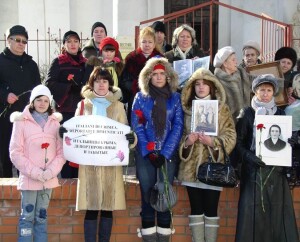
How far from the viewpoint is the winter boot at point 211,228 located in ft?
17.4

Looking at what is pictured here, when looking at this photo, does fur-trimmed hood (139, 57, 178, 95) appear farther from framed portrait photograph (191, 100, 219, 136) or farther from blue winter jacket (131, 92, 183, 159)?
framed portrait photograph (191, 100, 219, 136)

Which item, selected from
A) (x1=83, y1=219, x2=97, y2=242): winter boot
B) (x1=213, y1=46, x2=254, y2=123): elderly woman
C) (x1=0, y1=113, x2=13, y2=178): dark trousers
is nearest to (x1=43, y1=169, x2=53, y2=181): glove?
(x1=83, y1=219, x2=97, y2=242): winter boot

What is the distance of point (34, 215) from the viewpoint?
5.21 meters

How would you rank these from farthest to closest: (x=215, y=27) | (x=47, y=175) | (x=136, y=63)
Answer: (x=215, y=27) → (x=136, y=63) → (x=47, y=175)

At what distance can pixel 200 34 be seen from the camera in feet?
46.5

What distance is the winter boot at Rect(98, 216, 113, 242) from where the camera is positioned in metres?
5.33

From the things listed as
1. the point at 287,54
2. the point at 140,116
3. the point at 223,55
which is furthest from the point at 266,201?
the point at 287,54

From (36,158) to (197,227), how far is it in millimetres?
1693

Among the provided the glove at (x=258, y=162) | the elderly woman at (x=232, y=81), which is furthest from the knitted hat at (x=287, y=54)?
the glove at (x=258, y=162)

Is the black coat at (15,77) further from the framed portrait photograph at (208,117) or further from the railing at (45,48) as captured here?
the railing at (45,48)

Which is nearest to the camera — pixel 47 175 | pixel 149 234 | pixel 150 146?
pixel 47 175

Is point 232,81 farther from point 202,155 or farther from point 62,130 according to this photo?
point 62,130

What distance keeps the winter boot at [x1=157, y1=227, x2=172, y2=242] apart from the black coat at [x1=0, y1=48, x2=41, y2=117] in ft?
7.74

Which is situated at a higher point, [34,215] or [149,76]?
[149,76]
